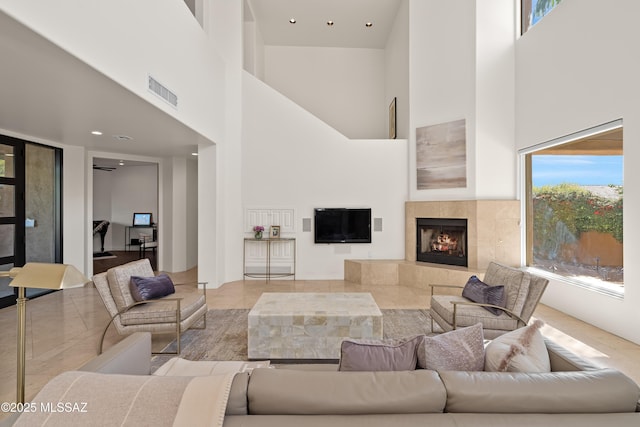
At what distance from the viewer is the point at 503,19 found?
223 inches

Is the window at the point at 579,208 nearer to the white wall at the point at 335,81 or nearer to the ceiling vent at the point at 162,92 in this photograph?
the white wall at the point at 335,81

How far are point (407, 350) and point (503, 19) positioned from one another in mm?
6410

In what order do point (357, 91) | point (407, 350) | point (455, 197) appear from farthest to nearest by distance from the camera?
1. point (357, 91)
2. point (455, 197)
3. point (407, 350)

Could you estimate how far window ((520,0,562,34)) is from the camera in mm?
5043

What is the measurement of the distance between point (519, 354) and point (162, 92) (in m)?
4.31

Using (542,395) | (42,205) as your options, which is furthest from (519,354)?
(42,205)

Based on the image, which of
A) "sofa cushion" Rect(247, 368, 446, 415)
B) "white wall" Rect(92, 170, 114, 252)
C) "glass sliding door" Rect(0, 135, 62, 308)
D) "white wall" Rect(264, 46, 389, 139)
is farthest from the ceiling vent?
"white wall" Rect(92, 170, 114, 252)

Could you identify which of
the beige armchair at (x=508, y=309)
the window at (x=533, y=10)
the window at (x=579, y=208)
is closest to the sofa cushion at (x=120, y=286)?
the beige armchair at (x=508, y=309)

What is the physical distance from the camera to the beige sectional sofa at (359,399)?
1.17 meters

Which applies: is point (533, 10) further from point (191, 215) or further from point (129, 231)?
point (129, 231)

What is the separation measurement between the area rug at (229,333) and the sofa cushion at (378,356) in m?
1.95

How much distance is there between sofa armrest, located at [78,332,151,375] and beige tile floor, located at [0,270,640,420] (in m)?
1.27

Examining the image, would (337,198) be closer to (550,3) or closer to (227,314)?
(227,314)

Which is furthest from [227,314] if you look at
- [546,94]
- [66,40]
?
[546,94]
